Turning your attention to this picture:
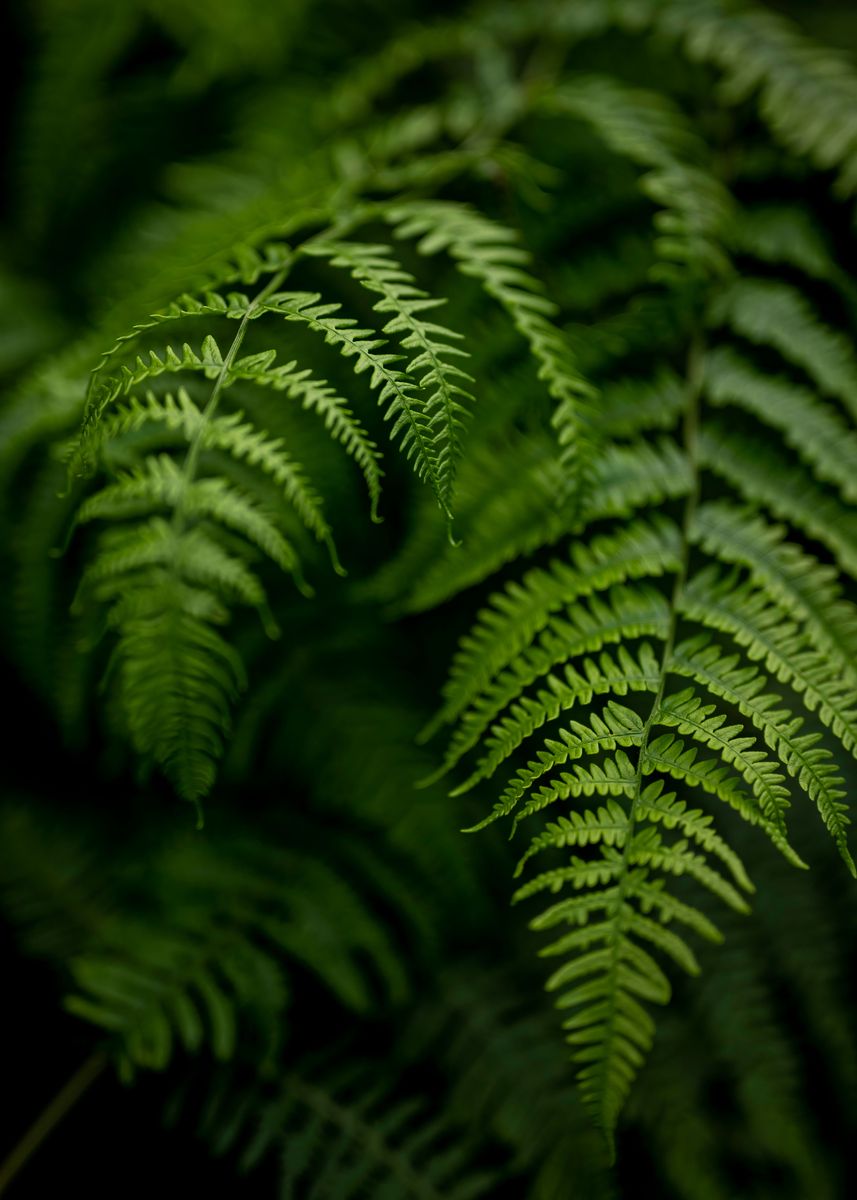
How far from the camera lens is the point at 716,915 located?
Result: 1.50 meters

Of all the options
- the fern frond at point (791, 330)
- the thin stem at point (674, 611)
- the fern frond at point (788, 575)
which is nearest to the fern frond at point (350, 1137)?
the thin stem at point (674, 611)

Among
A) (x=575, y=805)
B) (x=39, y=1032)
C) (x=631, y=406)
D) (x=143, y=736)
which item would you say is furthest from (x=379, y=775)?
(x=39, y=1032)

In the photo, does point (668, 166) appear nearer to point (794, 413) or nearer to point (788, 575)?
point (794, 413)

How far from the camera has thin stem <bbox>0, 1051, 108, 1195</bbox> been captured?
58.0 inches

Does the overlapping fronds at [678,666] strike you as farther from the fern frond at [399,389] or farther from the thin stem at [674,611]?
the fern frond at [399,389]

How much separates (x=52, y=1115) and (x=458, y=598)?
3.88 feet

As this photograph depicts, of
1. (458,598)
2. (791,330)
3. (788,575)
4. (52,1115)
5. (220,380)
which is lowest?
(52,1115)

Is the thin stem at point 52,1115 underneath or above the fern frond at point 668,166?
underneath

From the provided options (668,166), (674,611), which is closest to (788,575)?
(674,611)

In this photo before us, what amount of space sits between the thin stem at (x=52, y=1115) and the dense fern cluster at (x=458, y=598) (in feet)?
0.07

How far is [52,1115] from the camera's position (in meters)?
1.52

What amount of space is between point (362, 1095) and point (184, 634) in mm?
894

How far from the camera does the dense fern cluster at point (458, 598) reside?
1154 millimetres

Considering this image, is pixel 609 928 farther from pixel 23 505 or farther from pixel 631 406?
pixel 23 505
